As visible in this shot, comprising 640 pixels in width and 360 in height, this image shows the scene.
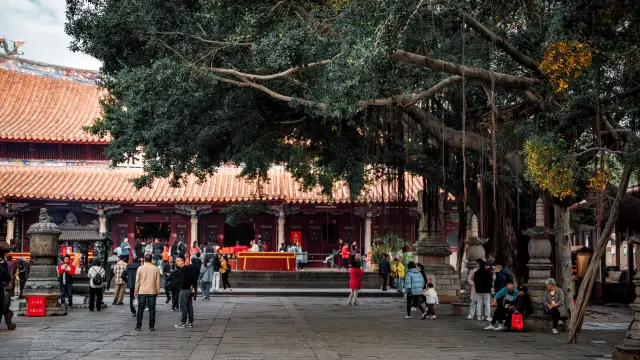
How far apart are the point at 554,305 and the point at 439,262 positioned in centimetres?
953

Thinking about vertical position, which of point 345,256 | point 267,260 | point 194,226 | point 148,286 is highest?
point 194,226

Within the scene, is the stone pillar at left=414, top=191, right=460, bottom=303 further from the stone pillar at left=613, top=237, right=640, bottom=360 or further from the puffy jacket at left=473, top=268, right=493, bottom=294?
the stone pillar at left=613, top=237, right=640, bottom=360

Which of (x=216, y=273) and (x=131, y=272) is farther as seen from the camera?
(x=216, y=273)

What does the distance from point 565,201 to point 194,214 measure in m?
24.9

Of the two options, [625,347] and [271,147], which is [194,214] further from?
[625,347]

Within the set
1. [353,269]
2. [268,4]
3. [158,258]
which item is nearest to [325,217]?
[158,258]

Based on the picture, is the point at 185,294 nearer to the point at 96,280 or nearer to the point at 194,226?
the point at 96,280

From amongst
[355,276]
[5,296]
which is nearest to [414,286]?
[355,276]

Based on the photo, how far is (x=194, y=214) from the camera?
130ft

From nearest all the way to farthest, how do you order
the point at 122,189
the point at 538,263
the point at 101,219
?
the point at 538,263 < the point at 122,189 < the point at 101,219

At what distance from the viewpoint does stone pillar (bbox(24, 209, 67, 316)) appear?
19.9 m

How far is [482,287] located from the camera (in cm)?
1922

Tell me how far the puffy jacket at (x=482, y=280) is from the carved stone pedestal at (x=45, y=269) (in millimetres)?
9457

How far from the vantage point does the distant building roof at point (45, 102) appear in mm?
39938
